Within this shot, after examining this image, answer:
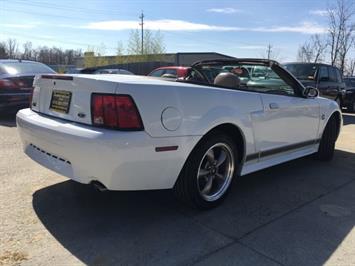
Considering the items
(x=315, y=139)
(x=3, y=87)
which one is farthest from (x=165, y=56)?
(x=315, y=139)

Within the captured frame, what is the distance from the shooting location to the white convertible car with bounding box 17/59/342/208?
287 cm

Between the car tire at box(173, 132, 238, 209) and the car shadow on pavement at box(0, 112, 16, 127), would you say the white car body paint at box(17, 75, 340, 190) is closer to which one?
the car tire at box(173, 132, 238, 209)

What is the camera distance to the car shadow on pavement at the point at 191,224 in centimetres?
278

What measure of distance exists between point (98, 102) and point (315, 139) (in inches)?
131

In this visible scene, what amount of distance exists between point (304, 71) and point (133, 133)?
9.44 meters

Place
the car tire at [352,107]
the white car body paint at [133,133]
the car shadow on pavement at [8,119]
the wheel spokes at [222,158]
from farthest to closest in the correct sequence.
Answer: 1. the car tire at [352,107]
2. the car shadow on pavement at [8,119]
3. the wheel spokes at [222,158]
4. the white car body paint at [133,133]

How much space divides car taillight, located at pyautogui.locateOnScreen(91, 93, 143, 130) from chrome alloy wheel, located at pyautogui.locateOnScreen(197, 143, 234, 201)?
90 cm

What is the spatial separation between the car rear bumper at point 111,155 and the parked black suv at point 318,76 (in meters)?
8.73

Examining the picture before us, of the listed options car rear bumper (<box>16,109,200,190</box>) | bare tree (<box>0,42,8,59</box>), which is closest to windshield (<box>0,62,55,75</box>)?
car rear bumper (<box>16,109,200,190</box>)

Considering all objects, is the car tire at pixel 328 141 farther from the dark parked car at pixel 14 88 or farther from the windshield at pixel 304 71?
the windshield at pixel 304 71

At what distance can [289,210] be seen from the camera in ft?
12.1

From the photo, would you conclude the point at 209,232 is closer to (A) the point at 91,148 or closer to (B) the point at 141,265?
(B) the point at 141,265

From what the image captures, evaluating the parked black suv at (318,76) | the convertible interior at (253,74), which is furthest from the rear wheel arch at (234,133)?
the parked black suv at (318,76)

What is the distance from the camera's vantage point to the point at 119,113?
9.37ft
